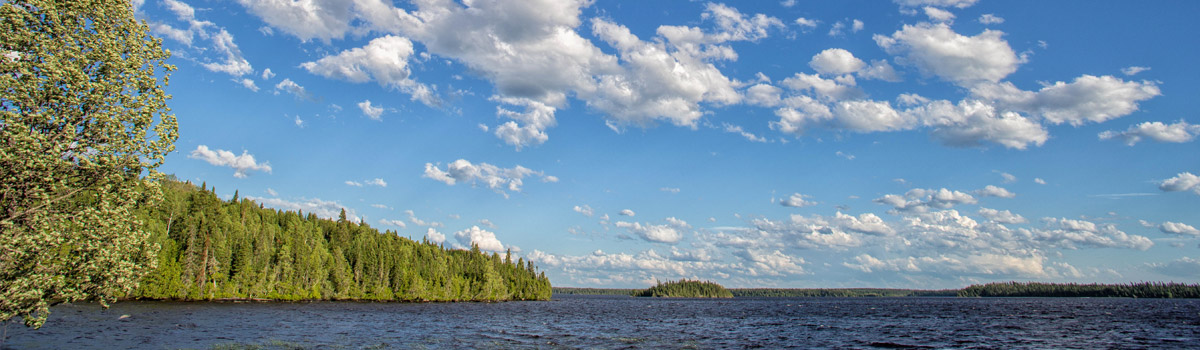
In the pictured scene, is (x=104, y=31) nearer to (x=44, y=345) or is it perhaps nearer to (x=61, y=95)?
(x=61, y=95)

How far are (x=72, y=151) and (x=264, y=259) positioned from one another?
138401 mm

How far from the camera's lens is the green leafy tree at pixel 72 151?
18484 mm

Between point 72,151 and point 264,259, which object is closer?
point 72,151

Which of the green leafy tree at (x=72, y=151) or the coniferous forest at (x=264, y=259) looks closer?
the green leafy tree at (x=72, y=151)

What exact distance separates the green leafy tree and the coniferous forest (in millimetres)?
98146

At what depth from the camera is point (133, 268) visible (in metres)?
21.9

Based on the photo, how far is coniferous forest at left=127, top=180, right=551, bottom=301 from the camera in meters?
124

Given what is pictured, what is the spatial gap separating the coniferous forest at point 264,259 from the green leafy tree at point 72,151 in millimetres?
98146

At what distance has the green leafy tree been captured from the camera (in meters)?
18.5

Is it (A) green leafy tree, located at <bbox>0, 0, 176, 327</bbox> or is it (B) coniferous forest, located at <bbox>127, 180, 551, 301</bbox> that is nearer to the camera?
(A) green leafy tree, located at <bbox>0, 0, 176, 327</bbox>

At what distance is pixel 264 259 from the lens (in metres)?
142

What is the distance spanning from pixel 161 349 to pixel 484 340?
2366 cm

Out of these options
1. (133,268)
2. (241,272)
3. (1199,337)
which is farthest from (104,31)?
(241,272)

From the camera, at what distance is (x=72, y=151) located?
64.5ft
